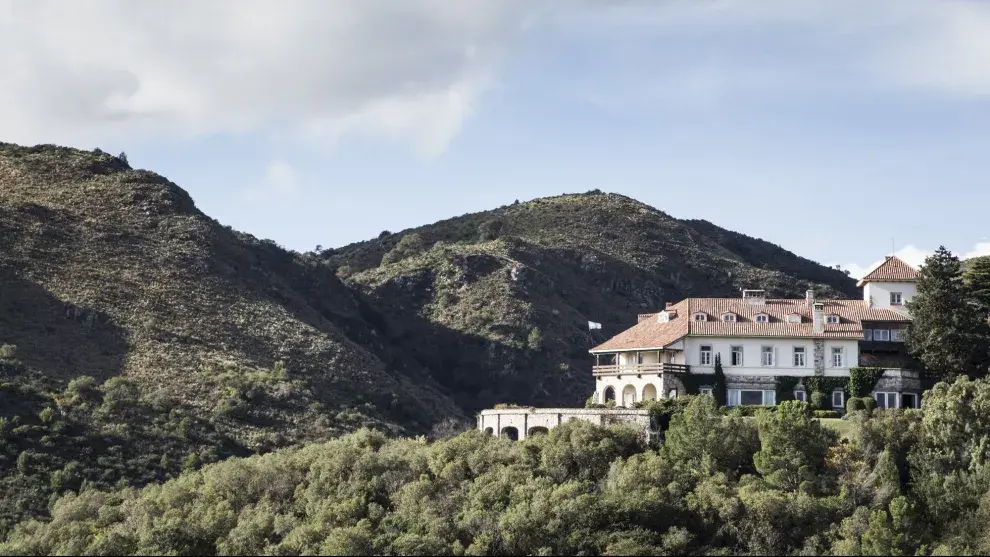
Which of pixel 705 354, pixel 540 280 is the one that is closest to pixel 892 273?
pixel 705 354

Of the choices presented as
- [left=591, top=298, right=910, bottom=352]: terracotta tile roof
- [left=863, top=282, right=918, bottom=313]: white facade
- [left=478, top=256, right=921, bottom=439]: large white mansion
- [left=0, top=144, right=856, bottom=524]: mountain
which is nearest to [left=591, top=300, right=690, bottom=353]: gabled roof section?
[left=591, top=298, right=910, bottom=352]: terracotta tile roof

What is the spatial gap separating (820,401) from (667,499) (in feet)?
39.5

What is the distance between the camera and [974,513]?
67.9 metres

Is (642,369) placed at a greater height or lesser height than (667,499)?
greater

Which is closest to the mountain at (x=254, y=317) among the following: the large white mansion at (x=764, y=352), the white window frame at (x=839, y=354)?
the large white mansion at (x=764, y=352)

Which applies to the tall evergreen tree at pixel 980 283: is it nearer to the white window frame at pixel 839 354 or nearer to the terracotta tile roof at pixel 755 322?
the terracotta tile roof at pixel 755 322

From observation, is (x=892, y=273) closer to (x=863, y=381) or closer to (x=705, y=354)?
(x=863, y=381)

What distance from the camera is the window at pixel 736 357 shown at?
7712cm

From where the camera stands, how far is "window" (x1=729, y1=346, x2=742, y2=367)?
253ft

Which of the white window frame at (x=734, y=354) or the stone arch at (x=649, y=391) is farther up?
the white window frame at (x=734, y=354)

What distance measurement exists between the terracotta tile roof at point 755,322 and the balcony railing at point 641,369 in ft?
3.72

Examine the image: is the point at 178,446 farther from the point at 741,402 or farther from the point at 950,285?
the point at 950,285

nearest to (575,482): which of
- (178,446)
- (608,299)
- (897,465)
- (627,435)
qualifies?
(627,435)

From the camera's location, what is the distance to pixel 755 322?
7844cm
